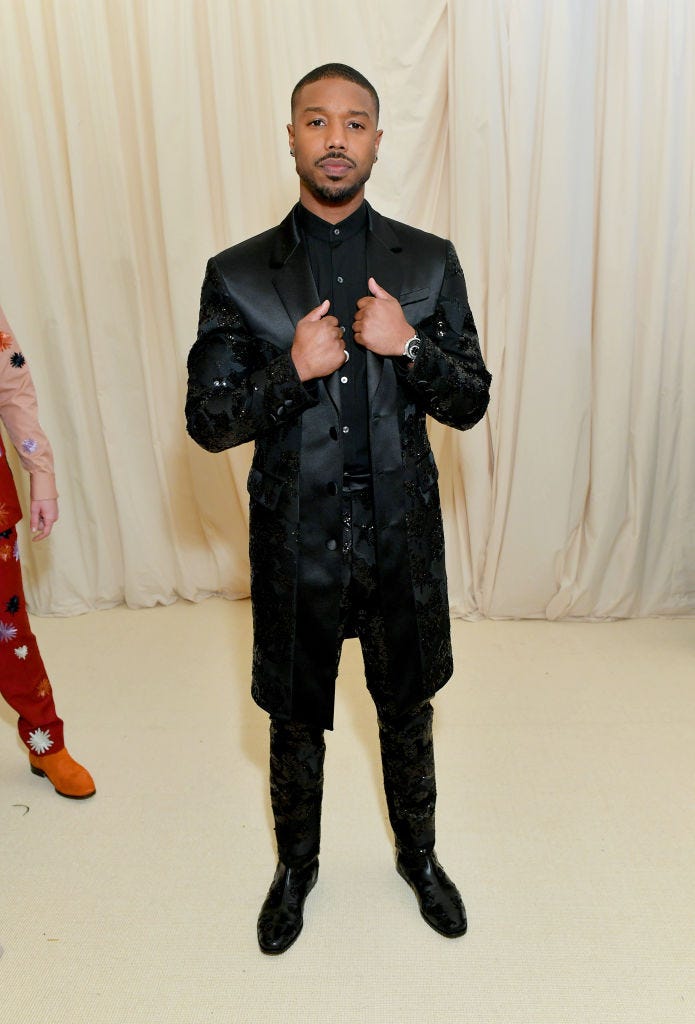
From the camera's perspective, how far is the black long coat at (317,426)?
1566 mm

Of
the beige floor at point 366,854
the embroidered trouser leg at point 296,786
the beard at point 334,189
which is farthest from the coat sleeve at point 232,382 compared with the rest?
the beige floor at point 366,854

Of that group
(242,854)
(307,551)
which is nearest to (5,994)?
(242,854)

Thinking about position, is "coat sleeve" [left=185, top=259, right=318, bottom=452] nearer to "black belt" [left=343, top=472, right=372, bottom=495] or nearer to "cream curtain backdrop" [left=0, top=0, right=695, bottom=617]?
"black belt" [left=343, top=472, right=372, bottom=495]

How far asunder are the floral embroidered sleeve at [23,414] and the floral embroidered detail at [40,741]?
618mm

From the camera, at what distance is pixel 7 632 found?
86.8 inches

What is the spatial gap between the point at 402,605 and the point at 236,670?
4.68ft

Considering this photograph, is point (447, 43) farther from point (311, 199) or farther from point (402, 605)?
point (402, 605)

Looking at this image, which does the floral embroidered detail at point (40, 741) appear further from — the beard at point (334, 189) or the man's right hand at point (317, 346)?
the beard at point (334, 189)

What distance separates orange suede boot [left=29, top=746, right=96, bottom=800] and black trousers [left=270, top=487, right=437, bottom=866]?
69 cm

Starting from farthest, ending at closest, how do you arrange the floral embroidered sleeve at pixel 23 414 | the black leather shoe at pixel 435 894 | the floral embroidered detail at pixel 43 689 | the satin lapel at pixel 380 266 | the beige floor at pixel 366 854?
the floral embroidered detail at pixel 43 689
the floral embroidered sleeve at pixel 23 414
the black leather shoe at pixel 435 894
the beige floor at pixel 366 854
the satin lapel at pixel 380 266

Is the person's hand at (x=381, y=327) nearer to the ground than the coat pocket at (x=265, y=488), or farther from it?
farther from it

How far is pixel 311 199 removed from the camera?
5.21 feet

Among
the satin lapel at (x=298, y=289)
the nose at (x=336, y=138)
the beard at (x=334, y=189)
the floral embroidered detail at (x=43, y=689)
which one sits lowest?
the floral embroidered detail at (x=43, y=689)

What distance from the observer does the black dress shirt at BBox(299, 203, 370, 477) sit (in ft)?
5.29
